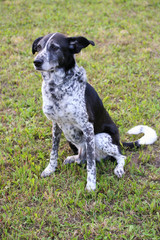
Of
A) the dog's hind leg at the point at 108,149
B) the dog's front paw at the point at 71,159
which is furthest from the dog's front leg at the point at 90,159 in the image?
the dog's front paw at the point at 71,159

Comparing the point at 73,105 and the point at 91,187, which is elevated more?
the point at 73,105

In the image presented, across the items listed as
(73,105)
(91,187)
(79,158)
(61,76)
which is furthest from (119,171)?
(61,76)

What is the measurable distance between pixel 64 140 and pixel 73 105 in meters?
1.24

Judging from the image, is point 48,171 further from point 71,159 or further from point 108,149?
point 108,149

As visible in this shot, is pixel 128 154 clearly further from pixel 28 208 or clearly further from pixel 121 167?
pixel 28 208

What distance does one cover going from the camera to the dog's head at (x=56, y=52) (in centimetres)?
267

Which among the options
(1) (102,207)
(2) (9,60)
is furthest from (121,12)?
(1) (102,207)

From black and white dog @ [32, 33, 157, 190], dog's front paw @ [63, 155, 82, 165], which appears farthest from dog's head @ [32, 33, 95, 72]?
dog's front paw @ [63, 155, 82, 165]

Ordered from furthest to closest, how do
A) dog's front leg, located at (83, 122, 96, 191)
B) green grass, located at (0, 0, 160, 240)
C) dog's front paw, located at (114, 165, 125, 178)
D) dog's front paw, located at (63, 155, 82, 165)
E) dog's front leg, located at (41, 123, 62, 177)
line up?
dog's front paw, located at (63, 155, 82, 165) → dog's front leg, located at (41, 123, 62, 177) → dog's front paw, located at (114, 165, 125, 178) → dog's front leg, located at (83, 122, 96, 191) → green grass, located at (0, 0, 160, 240)

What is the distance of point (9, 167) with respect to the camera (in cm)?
347

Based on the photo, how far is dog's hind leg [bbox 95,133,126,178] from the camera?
332cm

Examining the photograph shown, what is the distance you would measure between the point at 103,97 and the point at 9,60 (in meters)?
2.48

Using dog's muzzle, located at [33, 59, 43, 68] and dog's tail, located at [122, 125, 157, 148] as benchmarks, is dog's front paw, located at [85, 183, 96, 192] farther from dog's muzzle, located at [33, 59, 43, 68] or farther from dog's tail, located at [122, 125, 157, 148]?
dog's muzzle, located at [33, 59, 43, 68]

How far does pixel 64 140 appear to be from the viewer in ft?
13.2
